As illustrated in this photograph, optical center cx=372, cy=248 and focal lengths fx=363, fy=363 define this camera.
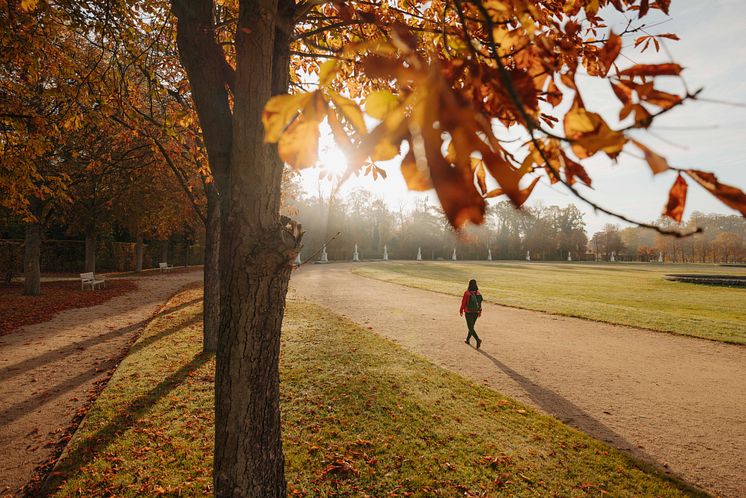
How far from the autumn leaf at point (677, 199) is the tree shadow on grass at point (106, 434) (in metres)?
5.45

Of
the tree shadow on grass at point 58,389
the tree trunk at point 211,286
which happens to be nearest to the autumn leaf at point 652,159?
the tree shadow on grass at point 58,389

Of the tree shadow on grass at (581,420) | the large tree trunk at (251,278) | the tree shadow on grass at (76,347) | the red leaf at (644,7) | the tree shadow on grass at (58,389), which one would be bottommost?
the tree shadow on grass at (581,420)

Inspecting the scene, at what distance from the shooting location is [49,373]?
268 inches

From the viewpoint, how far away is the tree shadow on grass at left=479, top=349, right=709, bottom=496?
405cm

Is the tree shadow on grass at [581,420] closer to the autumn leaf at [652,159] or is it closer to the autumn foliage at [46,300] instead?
the autumn leaf at [652,159]

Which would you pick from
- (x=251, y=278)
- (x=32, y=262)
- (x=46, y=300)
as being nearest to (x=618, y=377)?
(x=251, y=278)

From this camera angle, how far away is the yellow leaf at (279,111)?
94 cm

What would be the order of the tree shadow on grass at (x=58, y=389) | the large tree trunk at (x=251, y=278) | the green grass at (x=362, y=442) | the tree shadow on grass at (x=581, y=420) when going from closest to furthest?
the large tree trunk at (x=251, y=278) → the green grass at (x=362, y=442) → the tree shadow on grass at (x=581, y=420) → the tree shadow on grass at (x=58, y=389)

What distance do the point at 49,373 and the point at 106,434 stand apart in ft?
11.4

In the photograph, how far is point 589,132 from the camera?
0.96 m

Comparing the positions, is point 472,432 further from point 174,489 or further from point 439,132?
point 439,132

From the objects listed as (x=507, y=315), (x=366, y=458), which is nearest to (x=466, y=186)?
(x=366, y=458)

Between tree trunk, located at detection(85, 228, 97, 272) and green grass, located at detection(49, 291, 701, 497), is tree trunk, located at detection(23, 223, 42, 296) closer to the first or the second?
tree trunk, located at detection(85, 228, 97, 272)

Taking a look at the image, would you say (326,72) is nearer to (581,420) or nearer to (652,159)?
(652,159)
